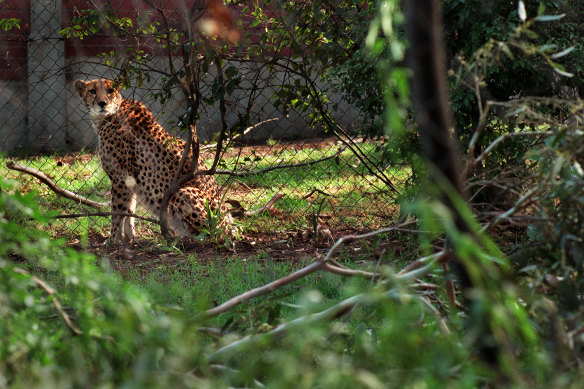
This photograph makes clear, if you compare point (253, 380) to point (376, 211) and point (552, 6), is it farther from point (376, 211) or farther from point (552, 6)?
point (376, 211)

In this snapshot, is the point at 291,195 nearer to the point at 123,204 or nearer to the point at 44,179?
the point at 123,204

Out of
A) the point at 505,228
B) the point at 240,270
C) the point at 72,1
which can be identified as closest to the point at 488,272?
the point at 240,270

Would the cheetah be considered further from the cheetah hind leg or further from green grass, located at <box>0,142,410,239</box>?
green grass, located at <box>0,142,410,239</box>

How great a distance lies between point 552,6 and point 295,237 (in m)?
2.11

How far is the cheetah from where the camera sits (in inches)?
192

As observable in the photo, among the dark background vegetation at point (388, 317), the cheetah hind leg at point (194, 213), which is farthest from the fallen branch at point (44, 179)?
the dark background vegetation at point (388, 317)

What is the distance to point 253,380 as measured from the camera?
165 centimetres

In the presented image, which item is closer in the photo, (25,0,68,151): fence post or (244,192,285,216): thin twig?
(244,192,285,216): thin twig

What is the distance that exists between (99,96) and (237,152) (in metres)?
2.94

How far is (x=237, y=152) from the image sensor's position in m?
8.18

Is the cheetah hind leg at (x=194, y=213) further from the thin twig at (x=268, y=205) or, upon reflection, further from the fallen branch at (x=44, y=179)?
the fallen branch at (x=44, y=179)

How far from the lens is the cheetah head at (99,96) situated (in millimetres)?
5352

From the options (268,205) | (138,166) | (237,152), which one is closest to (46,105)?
(237,152)

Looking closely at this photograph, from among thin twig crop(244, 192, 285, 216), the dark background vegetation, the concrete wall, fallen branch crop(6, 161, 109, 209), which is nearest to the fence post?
the concrete wall
